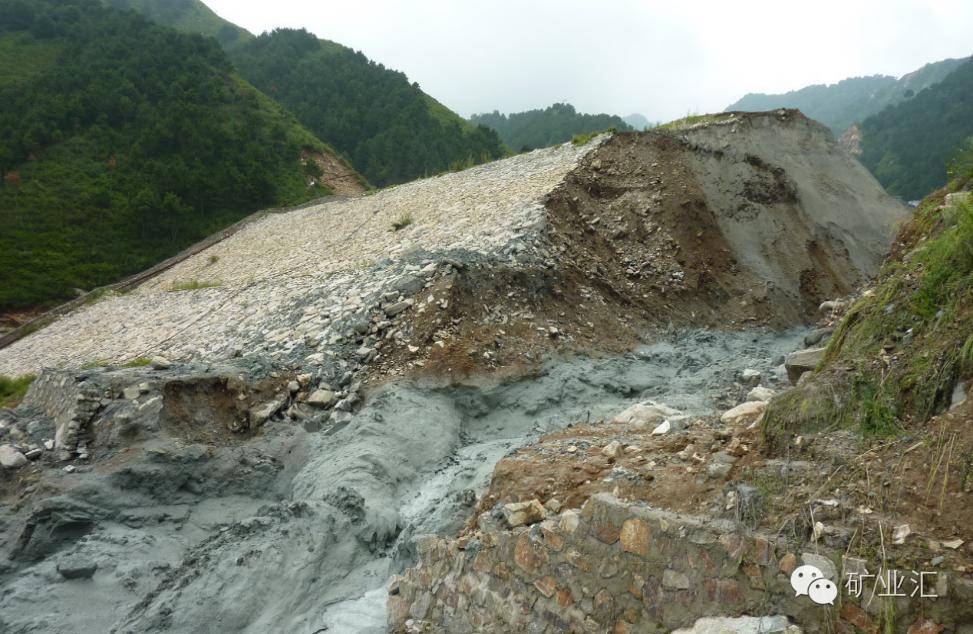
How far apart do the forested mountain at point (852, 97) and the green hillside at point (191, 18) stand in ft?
253

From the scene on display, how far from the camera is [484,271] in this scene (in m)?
9.45

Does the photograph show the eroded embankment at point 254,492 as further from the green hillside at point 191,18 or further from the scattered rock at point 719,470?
the green hillside at point 191,18

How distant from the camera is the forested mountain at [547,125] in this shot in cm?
6519

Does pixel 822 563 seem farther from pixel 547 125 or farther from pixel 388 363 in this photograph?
pixel 547 125

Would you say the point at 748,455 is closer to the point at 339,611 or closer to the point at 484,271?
the point at 339,611

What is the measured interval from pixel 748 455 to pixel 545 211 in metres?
8.51

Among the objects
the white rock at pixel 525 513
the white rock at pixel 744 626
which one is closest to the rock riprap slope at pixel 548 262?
the white rock at pixel 525 513

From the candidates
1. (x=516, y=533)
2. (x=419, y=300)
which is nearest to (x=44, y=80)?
(x=419, y=300)

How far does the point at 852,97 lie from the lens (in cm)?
12862

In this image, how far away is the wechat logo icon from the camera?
2.52 m

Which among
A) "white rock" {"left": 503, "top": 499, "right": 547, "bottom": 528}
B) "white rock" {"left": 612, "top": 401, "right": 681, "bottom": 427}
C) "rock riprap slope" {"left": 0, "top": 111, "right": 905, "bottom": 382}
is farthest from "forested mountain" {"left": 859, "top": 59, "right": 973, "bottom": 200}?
"white rock" {"left": 503, "top": 499, "right": 547, "bottom": 528}

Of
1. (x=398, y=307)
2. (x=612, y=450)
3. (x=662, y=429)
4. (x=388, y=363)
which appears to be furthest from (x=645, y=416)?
(x=398, y=307)

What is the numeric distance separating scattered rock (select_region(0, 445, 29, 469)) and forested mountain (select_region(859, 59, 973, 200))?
4812 cm

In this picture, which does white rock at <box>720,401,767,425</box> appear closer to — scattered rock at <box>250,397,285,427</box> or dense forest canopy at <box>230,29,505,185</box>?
scattered rock at <box>250,397,285,427</box>
